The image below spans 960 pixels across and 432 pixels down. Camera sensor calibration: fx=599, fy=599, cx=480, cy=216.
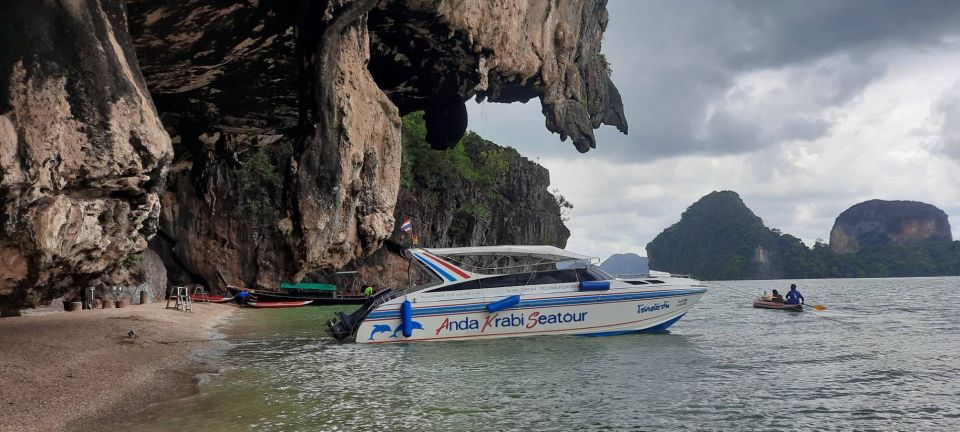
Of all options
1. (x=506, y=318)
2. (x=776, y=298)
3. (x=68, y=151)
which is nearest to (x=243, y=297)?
(x=506, y=318)

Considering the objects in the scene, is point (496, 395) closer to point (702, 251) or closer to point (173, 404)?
point (173, 404)

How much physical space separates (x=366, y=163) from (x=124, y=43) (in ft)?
18.7

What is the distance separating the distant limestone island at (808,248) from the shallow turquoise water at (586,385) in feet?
362

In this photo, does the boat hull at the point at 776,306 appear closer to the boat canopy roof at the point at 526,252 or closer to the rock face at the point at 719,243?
the boat canopy roof at the point at 526,252

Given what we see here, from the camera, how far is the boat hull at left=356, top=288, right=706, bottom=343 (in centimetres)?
1541

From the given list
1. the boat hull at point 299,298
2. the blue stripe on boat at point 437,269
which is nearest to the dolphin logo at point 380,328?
the blue stripe on boat at point 437,269

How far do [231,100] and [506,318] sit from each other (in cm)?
974

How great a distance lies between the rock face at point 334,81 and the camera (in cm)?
1214

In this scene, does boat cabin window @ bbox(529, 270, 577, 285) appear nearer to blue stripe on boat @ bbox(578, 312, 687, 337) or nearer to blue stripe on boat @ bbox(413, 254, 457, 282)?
blue stripe on boat @ bbox(578, 312, 687, 337)

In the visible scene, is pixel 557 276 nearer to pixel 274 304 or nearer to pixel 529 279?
pixel 529 279

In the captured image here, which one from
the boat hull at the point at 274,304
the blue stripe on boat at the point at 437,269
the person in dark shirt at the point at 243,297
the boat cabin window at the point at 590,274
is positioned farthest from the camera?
the boat hull at the point at 274,304

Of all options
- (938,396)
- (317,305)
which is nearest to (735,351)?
(938,396)

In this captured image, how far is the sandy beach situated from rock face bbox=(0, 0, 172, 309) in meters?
1.34

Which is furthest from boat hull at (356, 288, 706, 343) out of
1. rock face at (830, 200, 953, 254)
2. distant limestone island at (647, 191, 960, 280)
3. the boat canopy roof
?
rock face at (830, 200, 953, 254)
